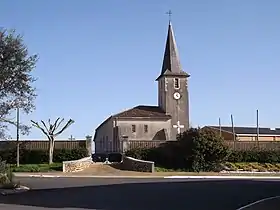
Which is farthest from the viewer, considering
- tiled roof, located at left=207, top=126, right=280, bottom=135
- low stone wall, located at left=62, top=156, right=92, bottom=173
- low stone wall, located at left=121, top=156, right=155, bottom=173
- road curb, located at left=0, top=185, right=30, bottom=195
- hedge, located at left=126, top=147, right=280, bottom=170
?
tiled roof, located at left=207, top=126, right=280, bottom=135

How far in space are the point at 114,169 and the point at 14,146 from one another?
1046 centimetres

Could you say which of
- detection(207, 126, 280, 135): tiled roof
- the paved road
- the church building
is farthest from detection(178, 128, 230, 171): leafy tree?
detection(207, 126, 280, 135): tiled roof

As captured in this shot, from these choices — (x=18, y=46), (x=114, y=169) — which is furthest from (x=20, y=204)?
(x=114, y=169)

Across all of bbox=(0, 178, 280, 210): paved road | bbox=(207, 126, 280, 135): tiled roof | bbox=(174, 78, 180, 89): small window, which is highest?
bbox=(174, 78, 180, 89): small window

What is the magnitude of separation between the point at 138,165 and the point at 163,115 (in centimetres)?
3444

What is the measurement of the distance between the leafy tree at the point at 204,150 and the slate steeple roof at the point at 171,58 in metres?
35.0

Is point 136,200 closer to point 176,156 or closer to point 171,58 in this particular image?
point 176,156

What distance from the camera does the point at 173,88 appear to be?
273 feet

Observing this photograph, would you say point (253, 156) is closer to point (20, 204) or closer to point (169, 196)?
point (169, 196)

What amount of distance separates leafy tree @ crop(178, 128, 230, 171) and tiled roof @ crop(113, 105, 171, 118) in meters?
30.4

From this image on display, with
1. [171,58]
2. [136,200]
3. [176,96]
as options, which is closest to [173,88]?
[176,96]

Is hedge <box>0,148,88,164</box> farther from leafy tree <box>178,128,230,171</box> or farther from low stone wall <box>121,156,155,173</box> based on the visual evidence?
leafy tree <box>178,128,230,171</box>

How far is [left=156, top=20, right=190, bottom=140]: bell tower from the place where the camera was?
268 ft

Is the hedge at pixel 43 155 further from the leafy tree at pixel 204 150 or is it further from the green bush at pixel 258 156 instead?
the green bush at pixel 258 156
